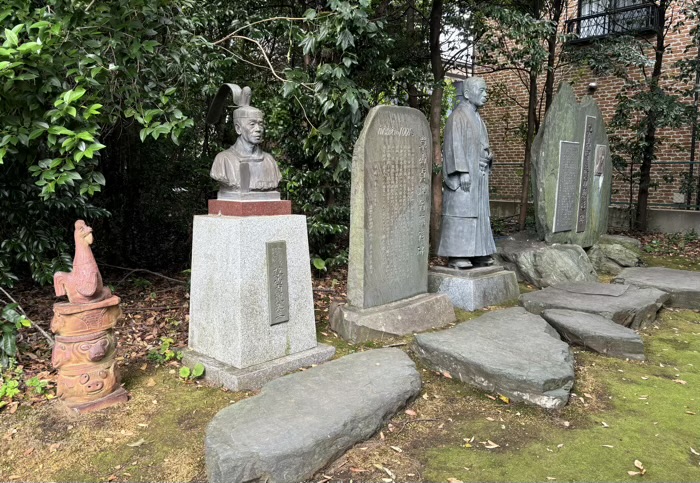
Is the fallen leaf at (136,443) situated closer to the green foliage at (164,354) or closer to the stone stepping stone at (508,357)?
the green foliage at (164,354)

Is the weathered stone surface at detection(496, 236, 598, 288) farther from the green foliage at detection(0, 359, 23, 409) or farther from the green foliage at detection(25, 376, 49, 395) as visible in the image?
the green foliage at detection(0, 359, 23, 409)

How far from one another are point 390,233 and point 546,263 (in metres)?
2.80

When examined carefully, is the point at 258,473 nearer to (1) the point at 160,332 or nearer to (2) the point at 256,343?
(2) the point at 256,343

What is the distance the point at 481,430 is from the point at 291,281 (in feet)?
5.59

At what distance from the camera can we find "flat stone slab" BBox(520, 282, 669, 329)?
16.3ft

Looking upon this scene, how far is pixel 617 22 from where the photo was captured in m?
10.6

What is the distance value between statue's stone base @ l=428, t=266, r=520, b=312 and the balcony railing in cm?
655

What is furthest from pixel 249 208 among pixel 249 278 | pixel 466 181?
pixel 466 181

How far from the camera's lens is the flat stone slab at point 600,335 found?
13.9 feet

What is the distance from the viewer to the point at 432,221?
841 cm

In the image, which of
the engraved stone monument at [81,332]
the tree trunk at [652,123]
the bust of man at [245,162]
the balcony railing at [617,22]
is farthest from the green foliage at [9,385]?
the balcony railing at [617,22]

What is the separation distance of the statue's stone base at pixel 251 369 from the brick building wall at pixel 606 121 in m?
6.97

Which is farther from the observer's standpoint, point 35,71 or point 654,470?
point 35,71

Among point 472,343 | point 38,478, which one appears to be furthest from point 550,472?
point 38,478
